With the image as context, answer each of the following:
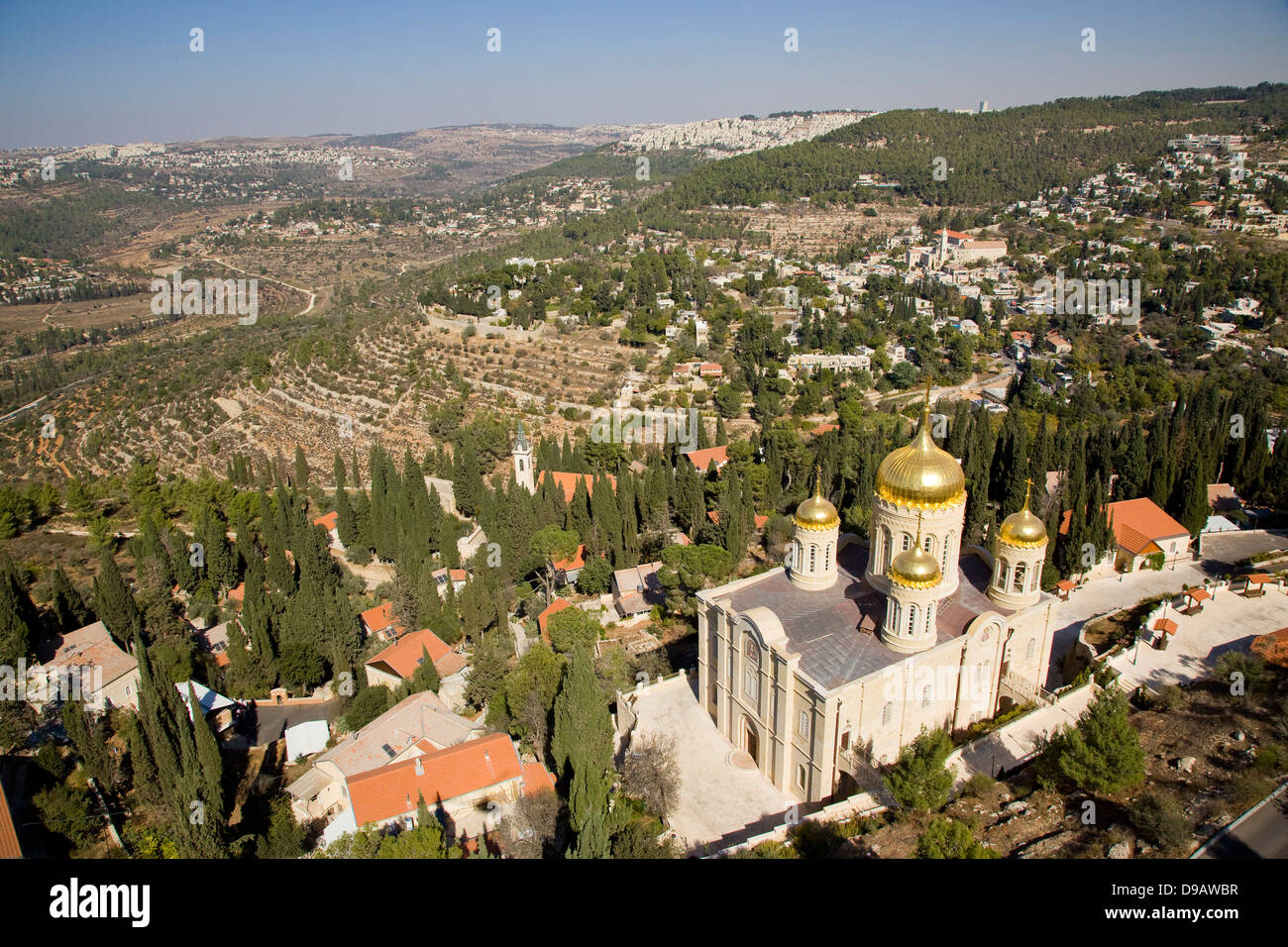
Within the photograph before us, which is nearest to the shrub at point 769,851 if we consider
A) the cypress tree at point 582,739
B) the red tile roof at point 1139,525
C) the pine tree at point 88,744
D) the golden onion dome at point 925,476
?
the cypress tree at point 582,739

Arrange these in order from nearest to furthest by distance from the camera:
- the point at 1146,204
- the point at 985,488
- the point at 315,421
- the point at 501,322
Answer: the point at 985,488 < the point at 315,421 < the point at 501,322 < the point at 1146,204

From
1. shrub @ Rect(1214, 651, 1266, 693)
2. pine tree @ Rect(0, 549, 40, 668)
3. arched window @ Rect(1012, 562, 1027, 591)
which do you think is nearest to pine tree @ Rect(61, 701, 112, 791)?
pine tree @ Rect(0, 549, 40, 668)

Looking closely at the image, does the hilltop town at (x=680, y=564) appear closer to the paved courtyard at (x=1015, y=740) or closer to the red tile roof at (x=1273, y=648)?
the paved courtyard at (x=1015, y=740)

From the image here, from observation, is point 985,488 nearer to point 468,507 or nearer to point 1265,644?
point 1265,644

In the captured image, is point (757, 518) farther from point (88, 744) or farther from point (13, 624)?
point (13, 624)

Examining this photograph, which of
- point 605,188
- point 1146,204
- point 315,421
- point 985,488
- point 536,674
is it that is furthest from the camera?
point 605,188

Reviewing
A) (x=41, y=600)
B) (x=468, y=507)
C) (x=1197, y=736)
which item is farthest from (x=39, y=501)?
(x=1197, y=736)

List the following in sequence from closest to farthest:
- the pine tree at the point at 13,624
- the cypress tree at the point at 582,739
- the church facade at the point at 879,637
Result: the cypress tree at the point at 582,739
the church facade at the point at 879,637
the pine tree at the point at 13,624
